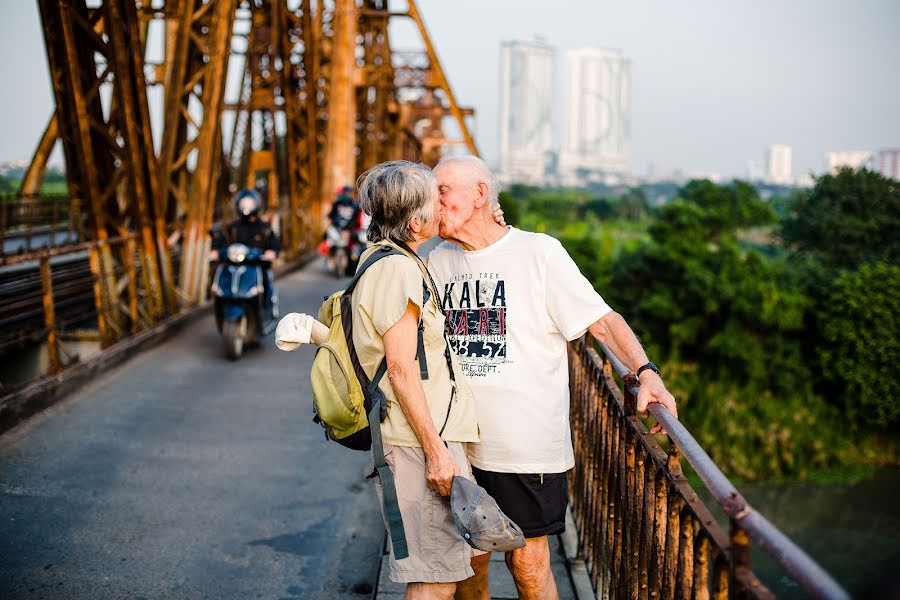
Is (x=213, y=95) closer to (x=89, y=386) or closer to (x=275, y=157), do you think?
(x=89, y=386)

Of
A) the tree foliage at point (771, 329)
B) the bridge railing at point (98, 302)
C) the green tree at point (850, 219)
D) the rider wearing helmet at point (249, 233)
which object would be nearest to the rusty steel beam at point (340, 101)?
the bridge railing at point (98, 302)

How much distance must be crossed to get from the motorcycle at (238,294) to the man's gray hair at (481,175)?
5489 mm

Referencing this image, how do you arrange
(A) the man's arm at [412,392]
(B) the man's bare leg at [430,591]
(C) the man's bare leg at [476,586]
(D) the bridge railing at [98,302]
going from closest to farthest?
(A) the man's arm at [412,392] < (B) the man's bare leg at [430,591] < (C) the man's bare leg at [476,586] < (D) the bridge railing at [98,302]

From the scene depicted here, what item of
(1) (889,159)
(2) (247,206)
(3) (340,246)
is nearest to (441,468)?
(2) (247,206)

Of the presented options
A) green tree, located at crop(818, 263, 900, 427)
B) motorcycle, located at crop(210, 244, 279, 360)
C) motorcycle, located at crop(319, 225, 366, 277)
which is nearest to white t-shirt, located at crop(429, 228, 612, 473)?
motorcycle, located at crop(210, 244, 279, 360)

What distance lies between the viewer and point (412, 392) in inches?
95.6

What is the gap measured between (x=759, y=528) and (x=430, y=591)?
3.81 ft

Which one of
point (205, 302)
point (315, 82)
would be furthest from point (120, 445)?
point (315, 82)

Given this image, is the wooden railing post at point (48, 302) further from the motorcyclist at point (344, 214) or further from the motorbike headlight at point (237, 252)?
the motorcyclist at point (344, 214)

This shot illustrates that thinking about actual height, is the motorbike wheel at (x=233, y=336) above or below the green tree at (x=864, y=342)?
above

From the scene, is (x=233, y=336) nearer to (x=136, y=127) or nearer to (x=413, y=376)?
(x=136, y=127)

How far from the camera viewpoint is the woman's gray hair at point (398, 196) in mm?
2498

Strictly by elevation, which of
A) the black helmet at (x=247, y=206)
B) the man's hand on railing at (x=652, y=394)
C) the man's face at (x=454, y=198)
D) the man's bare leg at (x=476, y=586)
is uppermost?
the man's face at (x=454, y=198)

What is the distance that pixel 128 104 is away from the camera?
797 cm
